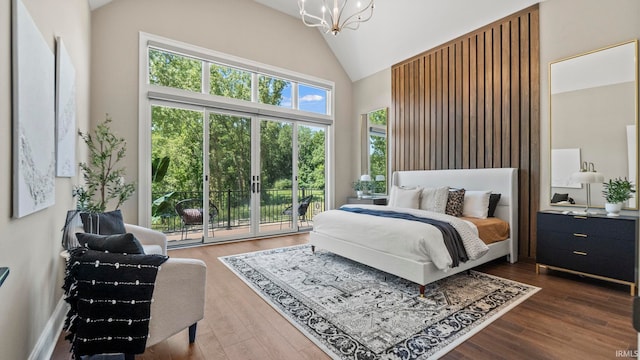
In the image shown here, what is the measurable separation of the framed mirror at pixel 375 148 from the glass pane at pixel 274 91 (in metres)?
1.92

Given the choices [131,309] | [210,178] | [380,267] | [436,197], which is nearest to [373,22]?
[436,197]

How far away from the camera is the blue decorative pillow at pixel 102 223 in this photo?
7.71 ft

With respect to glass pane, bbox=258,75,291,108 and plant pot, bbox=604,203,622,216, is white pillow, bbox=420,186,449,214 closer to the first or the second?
plant pot, bbox=604,203,622,216

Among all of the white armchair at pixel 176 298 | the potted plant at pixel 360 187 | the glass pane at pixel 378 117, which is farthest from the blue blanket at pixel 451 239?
the glass pane at pixel 378 117

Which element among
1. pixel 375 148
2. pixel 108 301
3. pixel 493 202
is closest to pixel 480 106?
pixel 493 202

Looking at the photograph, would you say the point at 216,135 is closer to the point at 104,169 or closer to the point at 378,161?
the point at 104,169

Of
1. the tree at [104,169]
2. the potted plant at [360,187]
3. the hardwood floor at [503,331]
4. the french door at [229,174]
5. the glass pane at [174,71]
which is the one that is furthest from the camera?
the potted plant at [360,187]

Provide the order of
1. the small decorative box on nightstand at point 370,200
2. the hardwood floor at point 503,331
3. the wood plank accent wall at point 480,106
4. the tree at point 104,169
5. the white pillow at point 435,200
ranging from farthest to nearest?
1. the small decorative box on nightstand at point 370,200
2. the white pillow at point 435,200
3. the wood plank accent wall at point 480,106
4. the tree at point 104,169
5. the hardwood floor at point 503,331

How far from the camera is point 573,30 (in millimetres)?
3596

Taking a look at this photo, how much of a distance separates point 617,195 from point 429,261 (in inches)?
85.9

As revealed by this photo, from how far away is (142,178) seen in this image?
4.27 m

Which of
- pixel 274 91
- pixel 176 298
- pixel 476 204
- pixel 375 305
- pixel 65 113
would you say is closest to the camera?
pixel 176 298

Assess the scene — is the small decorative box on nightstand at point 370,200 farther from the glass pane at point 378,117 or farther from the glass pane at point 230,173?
the glass pane at point 230,173

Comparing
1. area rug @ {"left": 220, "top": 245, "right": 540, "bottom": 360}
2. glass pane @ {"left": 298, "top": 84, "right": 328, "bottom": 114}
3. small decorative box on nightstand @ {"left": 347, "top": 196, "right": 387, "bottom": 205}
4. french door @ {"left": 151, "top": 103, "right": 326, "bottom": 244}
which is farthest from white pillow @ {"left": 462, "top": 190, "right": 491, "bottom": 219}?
glass pane @ {"left": 298, "top": 84, "right": 328, "bottom": 114}
